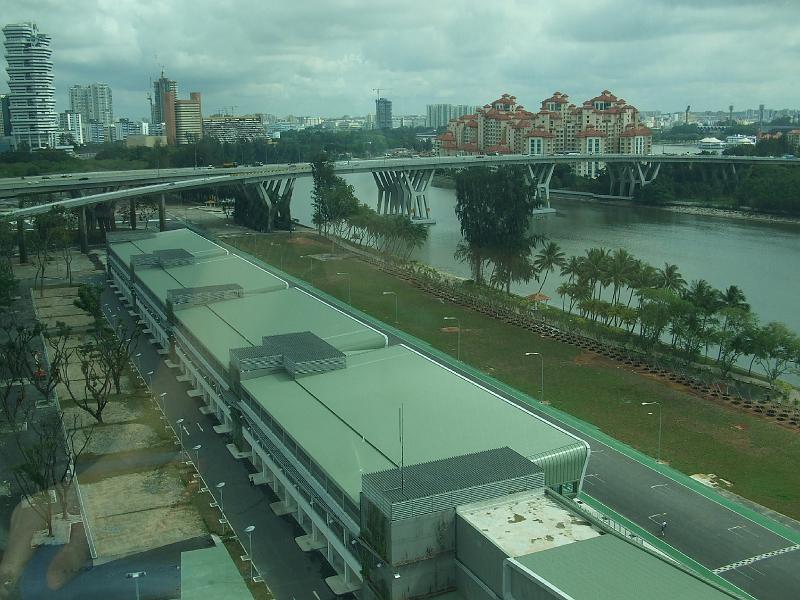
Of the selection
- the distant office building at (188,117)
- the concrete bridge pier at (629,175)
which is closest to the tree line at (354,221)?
the concrete bridge pier at (629,175)

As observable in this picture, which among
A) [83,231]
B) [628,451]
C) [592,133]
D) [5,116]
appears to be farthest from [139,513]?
[5,116]

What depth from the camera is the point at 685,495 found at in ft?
16.9

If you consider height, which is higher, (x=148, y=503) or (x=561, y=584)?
(x=561, y=584)

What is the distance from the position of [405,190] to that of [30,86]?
14.7 meters

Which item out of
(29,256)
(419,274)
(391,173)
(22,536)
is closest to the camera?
(22,536)

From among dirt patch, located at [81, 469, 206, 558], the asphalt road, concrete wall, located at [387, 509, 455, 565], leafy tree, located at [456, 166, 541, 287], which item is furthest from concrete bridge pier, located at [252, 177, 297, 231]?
concrete wall, located at [387, 509, 455, 565]

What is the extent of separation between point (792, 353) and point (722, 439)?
1.53m

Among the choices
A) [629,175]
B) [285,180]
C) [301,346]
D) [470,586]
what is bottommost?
[470,586]

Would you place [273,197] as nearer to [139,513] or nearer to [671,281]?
[671,281]

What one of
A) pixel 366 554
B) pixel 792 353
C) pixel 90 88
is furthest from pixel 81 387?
pixel 90 88

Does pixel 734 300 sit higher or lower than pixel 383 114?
lower

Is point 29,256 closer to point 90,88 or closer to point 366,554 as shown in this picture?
point 366,554

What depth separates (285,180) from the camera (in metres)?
18.4

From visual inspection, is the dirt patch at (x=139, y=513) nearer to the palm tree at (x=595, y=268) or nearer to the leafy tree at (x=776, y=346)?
the leafy tree at (x=776, y=346)
